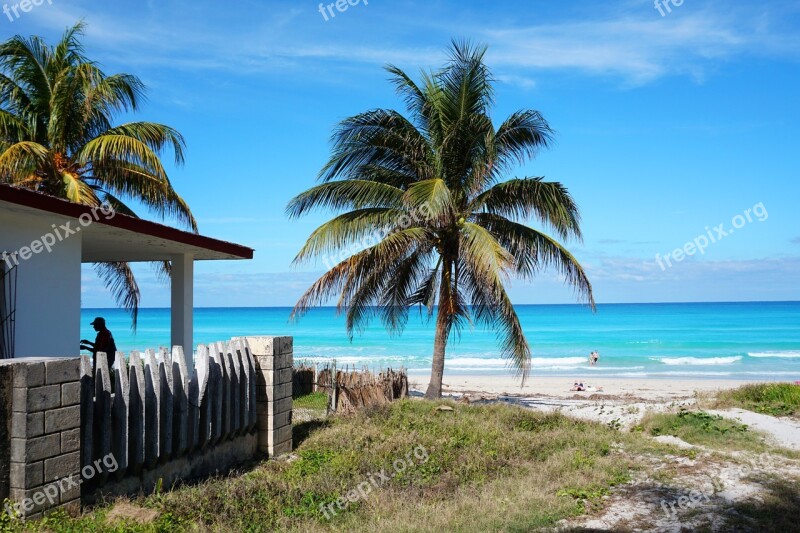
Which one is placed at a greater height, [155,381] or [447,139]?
[447,139]

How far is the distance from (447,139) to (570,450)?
7.64 meters

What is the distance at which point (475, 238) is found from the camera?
13.4 m

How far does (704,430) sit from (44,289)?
10.1 m

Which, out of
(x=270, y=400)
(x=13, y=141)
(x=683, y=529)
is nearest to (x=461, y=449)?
(x=270, y=400)

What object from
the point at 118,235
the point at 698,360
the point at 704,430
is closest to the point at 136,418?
the point at 118,235

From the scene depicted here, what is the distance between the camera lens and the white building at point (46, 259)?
8.26 m

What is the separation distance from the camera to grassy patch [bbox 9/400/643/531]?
634 centimetres

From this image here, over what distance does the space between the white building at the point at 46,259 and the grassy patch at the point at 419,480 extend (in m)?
3.10

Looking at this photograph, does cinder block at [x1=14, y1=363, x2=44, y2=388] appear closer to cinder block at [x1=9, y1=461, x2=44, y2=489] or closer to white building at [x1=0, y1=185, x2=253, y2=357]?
cinder block at [x1=9, y1=461, x2=44, y2=489]

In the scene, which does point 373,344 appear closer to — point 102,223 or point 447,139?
point 447,139

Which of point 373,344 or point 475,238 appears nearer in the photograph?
point 475,238
